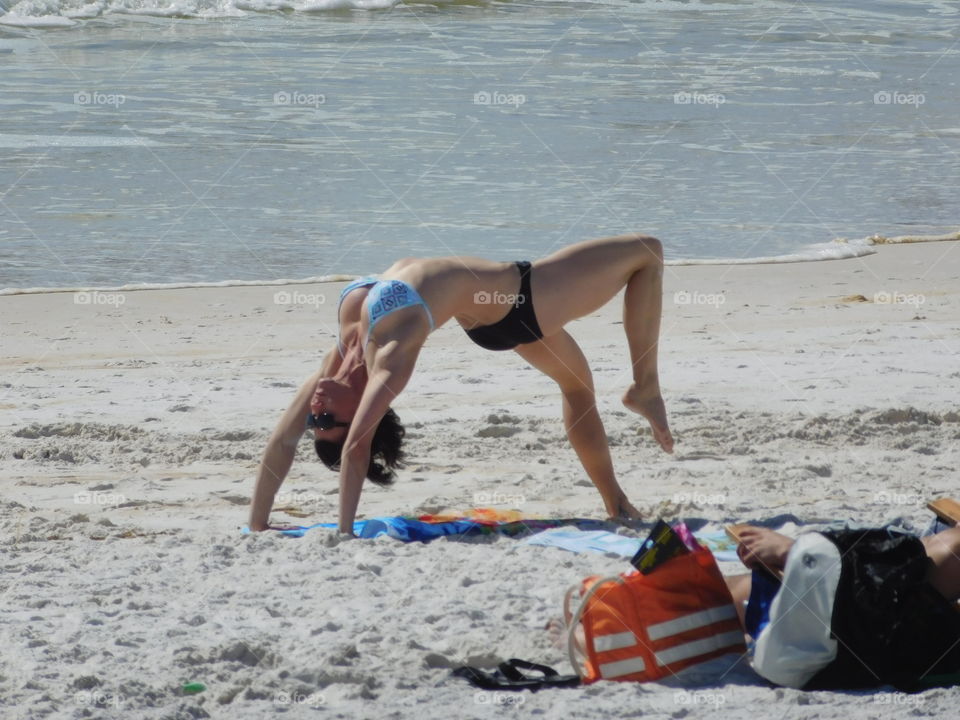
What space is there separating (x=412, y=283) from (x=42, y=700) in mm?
1860

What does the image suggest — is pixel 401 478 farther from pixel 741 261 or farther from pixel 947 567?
pixel 741 261

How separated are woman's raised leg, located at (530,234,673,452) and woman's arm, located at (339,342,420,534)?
1.92ft

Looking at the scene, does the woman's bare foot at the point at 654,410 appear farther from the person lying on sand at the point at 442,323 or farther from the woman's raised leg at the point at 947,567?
the woman's raised leg at the point at 947,567

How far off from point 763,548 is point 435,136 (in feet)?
35.7

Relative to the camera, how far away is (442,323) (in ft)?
14.1

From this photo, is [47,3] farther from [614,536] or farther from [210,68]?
[614,536]

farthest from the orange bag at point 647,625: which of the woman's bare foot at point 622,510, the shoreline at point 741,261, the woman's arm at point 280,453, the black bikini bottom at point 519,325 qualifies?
the shoreline at point 741,261

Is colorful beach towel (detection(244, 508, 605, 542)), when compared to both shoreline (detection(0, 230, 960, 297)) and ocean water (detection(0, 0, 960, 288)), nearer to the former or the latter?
Answer: shoreline (detection(0, 230, 960, 297))

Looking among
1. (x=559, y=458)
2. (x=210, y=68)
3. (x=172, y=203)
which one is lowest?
(x=559, y=458)

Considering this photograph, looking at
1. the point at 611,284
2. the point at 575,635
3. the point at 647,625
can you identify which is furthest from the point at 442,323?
the point at 647,625

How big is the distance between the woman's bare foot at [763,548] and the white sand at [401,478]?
31 centimetres

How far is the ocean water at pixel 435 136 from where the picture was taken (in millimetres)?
9922

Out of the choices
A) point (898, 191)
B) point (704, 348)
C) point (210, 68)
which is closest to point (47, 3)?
point (210, 68)

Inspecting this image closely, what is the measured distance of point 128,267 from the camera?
9.10 m
